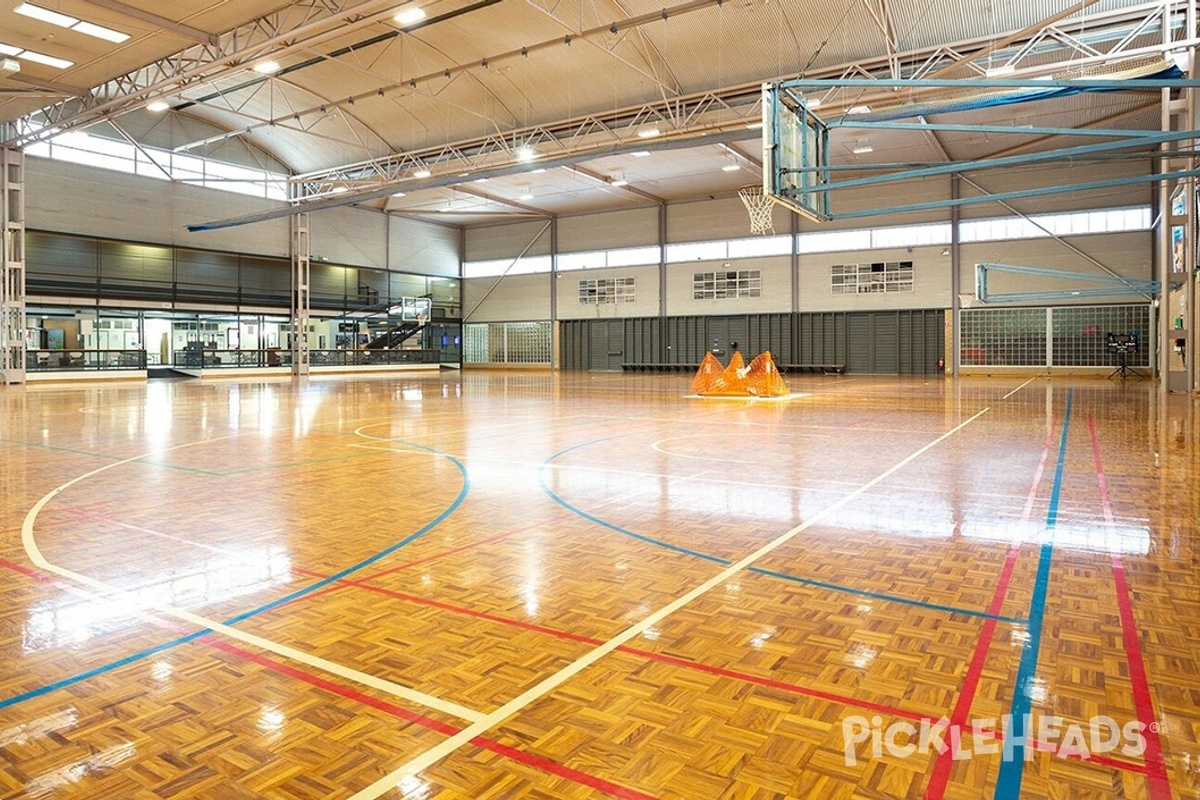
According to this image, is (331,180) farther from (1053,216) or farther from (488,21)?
(1053,216)

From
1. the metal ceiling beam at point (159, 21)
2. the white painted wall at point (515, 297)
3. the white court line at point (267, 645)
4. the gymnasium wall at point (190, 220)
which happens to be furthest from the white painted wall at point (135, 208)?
the white court line at point (267, 645)

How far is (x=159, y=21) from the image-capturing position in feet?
61.6

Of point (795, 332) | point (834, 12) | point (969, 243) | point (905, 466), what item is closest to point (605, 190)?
point (795, 332)

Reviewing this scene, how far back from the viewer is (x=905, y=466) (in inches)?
365

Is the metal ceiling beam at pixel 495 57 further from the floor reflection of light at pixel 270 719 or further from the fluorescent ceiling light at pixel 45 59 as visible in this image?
the floor reflection of light at pixel 270 719

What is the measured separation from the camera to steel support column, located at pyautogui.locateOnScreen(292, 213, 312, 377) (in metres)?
39.8

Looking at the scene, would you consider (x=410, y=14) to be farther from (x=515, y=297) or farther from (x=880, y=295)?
(x=515, y=297)

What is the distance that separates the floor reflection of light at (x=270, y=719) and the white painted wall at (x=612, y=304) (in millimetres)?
41227

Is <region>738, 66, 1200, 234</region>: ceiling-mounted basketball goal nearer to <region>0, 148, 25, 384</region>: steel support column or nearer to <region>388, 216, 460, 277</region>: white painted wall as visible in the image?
<region>0, 148, 25, 384</region>: steel support column

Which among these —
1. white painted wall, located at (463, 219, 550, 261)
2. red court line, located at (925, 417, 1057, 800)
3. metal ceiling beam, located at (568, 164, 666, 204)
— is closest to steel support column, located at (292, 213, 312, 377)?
white painted wall, located at (463, 219, 550, 261)

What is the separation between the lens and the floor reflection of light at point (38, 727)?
288 centimetres

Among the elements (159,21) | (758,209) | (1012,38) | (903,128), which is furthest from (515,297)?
(903,128)

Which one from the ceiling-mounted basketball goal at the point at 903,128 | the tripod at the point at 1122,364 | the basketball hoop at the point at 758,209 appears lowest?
the tripod at the point at 1122,364

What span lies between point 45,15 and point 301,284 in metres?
22.1
